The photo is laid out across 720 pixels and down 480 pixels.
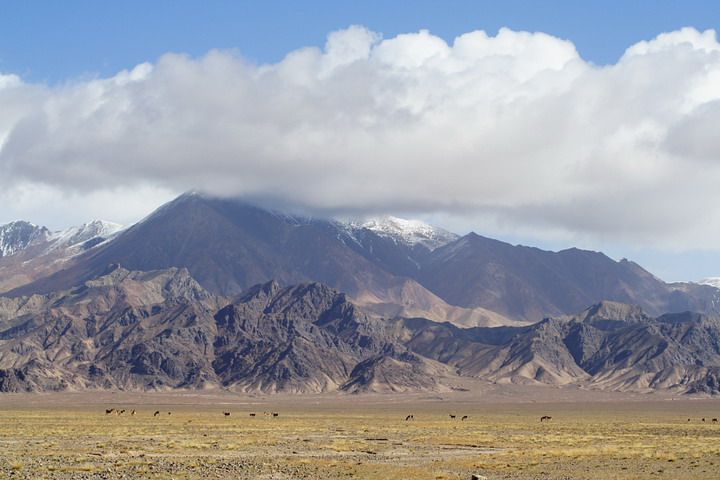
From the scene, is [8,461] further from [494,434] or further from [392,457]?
[494,434]

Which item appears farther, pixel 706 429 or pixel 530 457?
pixel 706 429

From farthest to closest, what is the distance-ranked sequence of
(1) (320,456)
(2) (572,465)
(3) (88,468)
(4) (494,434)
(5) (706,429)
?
(5) (706,429) → (4) (494,434) → (1) (320,456) → (2) (572,465) → (3) (88,468)

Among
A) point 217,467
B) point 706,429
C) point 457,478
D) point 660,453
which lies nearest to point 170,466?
point 217,467

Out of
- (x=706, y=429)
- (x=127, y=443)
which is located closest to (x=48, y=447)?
(x=127, y=443)

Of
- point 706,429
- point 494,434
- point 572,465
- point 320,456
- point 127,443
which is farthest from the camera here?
point 706,429

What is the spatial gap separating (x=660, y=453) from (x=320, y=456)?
2946 cm

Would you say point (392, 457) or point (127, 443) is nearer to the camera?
point (392, 457)

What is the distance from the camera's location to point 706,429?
138750 mm

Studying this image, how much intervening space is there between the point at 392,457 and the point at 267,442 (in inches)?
725

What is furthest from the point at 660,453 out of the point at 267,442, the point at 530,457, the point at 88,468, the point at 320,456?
the point at 88,468

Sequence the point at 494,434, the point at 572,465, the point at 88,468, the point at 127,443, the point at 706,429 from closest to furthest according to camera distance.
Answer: the point at 88,468 → the point at 572,465 → the point at 127,443 → the point at 494,434 → the point at 706,429

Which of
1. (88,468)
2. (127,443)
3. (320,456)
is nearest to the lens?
(88,468)

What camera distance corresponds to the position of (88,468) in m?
70.6

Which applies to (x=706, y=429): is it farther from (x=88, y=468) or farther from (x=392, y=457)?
(x=88, y=468)
